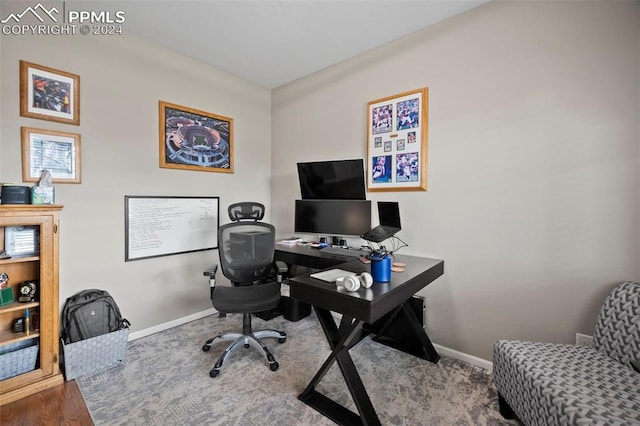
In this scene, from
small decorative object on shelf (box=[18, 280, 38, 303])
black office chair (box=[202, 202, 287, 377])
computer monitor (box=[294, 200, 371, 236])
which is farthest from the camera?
computer monitor (box=[294, 200, 371, 236])

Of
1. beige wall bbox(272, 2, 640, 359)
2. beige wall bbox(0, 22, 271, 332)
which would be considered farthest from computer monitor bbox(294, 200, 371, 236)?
beige wall bbox(0, 22, 271, 332)

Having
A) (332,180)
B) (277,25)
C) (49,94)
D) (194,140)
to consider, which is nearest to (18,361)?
(49,94)

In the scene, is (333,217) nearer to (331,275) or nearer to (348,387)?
(331,275)

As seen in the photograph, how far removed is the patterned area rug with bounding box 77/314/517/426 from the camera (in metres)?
1.68

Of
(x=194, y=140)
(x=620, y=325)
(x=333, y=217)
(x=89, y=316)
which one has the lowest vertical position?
(x=89, y=316)

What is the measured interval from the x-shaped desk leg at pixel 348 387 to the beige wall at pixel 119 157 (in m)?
1.86

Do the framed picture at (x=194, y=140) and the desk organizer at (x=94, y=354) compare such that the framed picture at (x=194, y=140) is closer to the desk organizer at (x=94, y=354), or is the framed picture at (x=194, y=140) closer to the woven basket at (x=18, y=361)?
the desk organizer at (x=94, y=354)

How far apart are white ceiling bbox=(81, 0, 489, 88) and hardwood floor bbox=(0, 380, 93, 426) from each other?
9.33ft

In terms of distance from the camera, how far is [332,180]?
299cm

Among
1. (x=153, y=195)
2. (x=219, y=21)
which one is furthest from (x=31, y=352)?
(x=219, y=21)

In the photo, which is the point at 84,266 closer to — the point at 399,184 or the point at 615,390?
the point at 399,184

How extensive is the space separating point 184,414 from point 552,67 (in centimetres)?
327

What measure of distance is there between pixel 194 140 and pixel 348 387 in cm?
274

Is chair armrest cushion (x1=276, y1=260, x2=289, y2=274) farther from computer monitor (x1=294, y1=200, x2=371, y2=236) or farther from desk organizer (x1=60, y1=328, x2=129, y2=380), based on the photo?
desk organizer (x1=60, y1=328, x2=129, y2=380)
